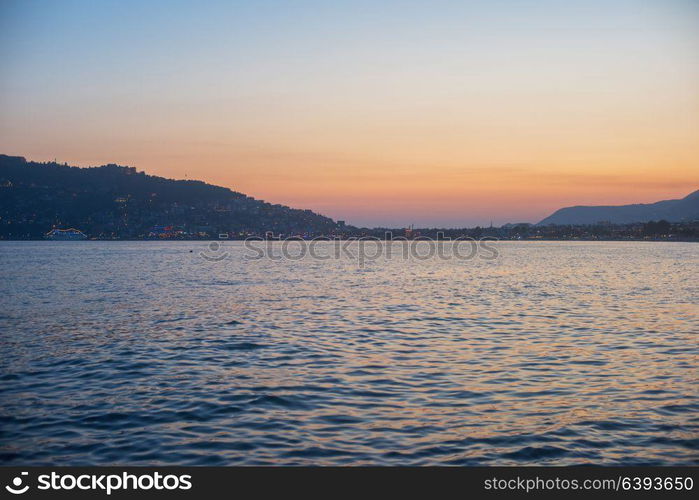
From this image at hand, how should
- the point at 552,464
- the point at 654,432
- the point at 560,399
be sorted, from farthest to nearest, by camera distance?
the point at 560,399, the point at 654,432, the point at 552,464

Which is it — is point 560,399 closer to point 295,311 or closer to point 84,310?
point 295,311

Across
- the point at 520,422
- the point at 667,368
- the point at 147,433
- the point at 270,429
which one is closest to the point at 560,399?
the point at 520,422

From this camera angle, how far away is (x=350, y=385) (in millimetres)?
17000

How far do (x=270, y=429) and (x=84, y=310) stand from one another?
27.1m

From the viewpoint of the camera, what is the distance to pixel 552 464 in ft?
35.8

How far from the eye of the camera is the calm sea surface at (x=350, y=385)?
11805mm

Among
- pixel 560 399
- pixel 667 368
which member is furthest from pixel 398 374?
pixel 667 368

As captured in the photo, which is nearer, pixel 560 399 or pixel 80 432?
pixel 80 432

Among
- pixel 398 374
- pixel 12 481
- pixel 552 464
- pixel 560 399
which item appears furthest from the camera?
pixel 398 374

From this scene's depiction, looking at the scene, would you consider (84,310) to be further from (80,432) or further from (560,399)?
(560,399)

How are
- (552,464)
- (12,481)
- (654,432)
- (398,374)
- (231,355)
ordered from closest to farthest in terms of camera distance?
(12,481) → (552,464) → (654,432) → (398,374) → (231,355)

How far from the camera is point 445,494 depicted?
9430 mm

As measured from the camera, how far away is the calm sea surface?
11.8 metres

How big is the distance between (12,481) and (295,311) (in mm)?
26344
